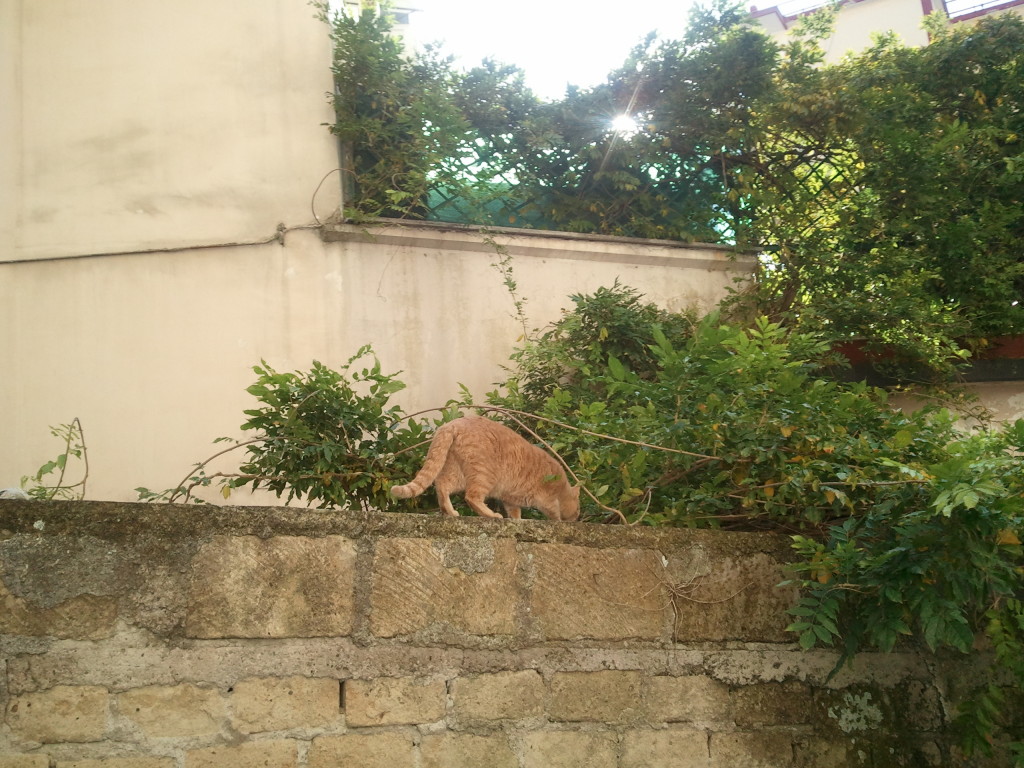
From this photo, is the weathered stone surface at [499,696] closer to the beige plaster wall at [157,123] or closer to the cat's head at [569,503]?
the cat's head at [569,503]

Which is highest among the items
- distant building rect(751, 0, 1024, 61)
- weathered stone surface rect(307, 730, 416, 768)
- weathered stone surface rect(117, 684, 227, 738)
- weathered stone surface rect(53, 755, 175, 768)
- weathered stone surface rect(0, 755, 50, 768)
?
distant building rect(751, 0, 1024, 61)

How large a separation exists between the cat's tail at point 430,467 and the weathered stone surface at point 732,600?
92 centimetres

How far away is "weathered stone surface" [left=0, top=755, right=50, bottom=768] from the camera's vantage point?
2.39 metres

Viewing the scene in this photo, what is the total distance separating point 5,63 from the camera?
6398mm

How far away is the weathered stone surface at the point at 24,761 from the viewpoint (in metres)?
2.39

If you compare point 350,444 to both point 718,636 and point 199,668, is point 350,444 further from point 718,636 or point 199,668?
point 718,636

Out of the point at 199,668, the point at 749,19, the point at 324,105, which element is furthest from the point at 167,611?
the point at 749,19

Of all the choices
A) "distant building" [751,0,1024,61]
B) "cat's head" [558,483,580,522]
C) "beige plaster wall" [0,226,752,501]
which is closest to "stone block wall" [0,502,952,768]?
"cat's head" [558,483,580,522]

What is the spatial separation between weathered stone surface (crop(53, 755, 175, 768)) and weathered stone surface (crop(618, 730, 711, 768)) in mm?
1420

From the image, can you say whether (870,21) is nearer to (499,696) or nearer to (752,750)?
(752,750)

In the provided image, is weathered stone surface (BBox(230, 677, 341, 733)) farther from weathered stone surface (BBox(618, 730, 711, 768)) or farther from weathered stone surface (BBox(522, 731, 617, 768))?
weathered stone surface (BBox(618, 730, 711, 768))

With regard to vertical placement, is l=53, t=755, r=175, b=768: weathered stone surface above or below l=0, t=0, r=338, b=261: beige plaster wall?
below

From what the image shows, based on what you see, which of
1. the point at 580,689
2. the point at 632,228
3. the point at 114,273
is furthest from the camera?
the point at 632,228

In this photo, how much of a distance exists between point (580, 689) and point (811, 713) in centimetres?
90
